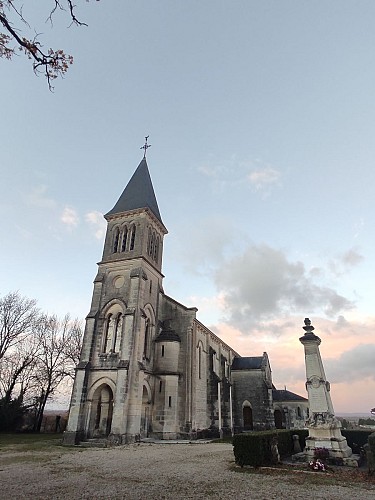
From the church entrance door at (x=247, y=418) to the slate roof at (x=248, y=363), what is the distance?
421 centimetres

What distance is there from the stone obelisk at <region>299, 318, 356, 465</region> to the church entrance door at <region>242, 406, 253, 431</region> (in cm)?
2075

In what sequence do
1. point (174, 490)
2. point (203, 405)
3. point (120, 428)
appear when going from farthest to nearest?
1. point (203, 405)
2. point (120, 428)
3. point (174, 490)

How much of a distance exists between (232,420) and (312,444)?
21033 millimetres

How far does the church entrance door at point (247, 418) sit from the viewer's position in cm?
3238

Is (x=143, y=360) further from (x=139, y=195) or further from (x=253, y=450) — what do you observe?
(x=139, y=195)

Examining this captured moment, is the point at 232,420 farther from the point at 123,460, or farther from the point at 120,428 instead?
the point at 123,460

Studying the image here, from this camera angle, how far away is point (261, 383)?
3384cm

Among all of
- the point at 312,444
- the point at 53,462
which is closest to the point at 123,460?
the point at 53,462

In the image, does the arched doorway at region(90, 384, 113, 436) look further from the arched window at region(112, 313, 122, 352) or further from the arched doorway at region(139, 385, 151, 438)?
the arched window at region(112, 313, 122, 352)

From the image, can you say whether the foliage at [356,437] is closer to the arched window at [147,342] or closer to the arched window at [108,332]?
the arched window at [147,342]

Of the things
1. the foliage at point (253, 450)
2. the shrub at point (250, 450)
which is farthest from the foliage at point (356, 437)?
the shrub at point (250, 450)

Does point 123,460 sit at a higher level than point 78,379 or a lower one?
lower

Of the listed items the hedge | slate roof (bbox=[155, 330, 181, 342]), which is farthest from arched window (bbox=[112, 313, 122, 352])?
→ the hedge

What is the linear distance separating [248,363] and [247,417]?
6017mm
